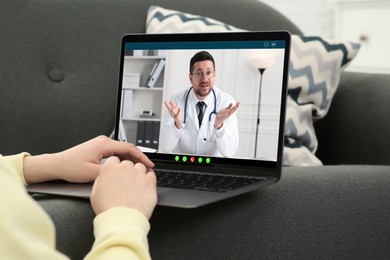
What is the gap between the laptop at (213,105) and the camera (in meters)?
0.92

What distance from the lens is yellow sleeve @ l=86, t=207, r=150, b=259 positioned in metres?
0.54

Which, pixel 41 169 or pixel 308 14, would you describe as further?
pixel 308 14

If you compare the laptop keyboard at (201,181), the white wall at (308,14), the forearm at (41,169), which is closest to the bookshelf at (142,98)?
the laptop keyboard at (201,181)

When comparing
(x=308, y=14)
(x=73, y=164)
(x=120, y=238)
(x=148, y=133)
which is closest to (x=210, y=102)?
(x=148, y=133)

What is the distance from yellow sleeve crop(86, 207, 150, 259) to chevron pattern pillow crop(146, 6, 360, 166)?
0.72 m

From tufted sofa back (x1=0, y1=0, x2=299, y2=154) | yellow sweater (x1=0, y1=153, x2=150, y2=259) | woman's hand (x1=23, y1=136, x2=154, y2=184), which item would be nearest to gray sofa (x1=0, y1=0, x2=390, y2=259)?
tufted sofa back (x1=0, y1=0, x2=299, y2=154)

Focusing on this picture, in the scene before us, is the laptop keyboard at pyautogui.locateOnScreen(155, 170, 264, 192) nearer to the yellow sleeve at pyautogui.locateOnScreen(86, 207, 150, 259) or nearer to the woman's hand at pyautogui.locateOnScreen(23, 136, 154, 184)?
the woman's hand at pyautogui.locateOnScreen(23, 136, 154, 184)

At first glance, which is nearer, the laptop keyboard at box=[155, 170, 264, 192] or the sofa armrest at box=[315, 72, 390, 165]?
the laptop keyboard at box=[155, 170, 264, 192]

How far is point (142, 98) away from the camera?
3.31ft

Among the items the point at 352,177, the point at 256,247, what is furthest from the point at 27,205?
the point at 352,177

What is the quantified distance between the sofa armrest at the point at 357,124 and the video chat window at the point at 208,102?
480 millimetres

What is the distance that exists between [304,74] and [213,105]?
0.45 m

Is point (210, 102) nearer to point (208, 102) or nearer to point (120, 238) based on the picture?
point (208, 102)

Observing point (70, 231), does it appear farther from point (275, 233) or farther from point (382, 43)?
point (382, 43)
